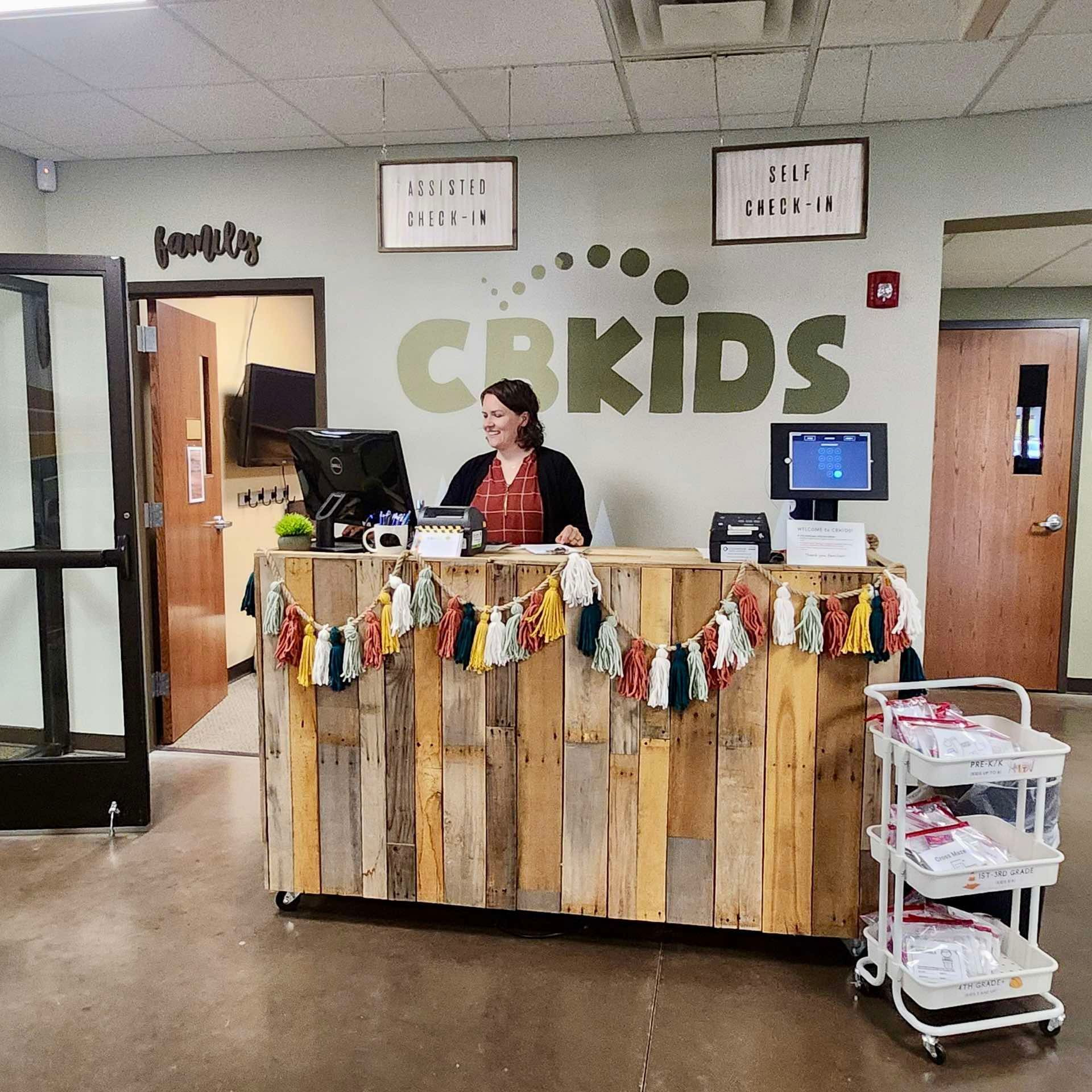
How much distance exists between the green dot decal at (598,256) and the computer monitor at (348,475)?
1428 millimetres

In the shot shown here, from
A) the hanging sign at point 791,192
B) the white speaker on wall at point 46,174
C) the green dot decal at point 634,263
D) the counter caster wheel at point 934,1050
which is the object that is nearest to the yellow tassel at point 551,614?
the hanging sign at point 791,192

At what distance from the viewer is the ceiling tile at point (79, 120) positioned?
341 cm

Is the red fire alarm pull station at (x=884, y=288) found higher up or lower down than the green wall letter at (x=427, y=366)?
higher up

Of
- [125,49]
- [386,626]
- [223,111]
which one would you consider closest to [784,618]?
[386,626]

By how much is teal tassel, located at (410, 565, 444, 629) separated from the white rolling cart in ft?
3.89

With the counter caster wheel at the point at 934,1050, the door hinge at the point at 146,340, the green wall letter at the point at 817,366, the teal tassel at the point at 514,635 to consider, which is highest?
the door hinge at the point at 146,340

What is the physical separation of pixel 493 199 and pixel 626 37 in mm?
653

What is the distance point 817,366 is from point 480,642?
6.40 ft

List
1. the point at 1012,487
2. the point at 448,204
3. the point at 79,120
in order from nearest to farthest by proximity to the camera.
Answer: the point at 448,204
the point at 79,120
the point at 1012,487

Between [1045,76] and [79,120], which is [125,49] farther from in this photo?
[1045,76]

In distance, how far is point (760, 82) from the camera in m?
3.21

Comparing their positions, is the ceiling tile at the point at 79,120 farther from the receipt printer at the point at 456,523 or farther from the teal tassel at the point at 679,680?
the teal tassel at the point at 679,680

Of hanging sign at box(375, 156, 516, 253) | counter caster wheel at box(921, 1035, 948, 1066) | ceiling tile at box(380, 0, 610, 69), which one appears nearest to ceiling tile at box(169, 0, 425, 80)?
ceiling tile at box(380, 0, 610, 69)

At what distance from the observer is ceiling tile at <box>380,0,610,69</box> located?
2.65 metres
